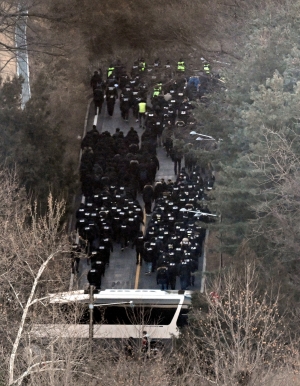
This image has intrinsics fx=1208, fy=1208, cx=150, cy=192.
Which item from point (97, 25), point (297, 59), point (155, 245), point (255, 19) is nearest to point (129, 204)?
point (155, 245)

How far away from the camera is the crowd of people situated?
33.3m

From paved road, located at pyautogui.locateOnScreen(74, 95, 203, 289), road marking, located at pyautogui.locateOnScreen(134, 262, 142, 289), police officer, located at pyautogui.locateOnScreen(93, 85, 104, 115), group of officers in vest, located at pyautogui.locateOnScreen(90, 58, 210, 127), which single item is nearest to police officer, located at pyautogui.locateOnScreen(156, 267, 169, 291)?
paved road, located at pyautogui.locateOnScreen(74, 95, 203, 289)

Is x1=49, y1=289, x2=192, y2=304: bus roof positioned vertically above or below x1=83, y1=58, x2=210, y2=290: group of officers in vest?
below

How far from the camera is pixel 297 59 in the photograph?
3203 centimetres

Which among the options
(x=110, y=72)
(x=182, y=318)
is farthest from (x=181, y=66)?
(x=182, y=318)

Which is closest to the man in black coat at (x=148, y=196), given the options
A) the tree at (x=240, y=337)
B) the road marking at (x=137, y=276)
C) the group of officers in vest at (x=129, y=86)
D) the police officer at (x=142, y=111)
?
the road marking at (x=137, y=276)

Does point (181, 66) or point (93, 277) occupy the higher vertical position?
point (181, 66)

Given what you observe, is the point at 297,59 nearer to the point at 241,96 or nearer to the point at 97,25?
the point at 241,96

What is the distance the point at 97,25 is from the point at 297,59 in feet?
85.7

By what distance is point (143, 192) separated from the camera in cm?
3769

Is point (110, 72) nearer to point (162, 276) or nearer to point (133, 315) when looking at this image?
point (162, 276)

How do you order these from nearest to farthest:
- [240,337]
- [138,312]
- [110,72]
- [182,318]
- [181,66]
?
[240,337] → [138,312] → [182,318] → [110,72] → [181,66]

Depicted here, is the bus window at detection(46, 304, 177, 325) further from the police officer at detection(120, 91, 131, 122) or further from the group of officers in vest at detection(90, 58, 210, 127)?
the police officer at detection(120, 91, 131, 122)

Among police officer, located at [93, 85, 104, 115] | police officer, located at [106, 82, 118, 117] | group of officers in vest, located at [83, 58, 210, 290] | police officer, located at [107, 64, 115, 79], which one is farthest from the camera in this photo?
police officer, located at [107, 64, 115, 79]
